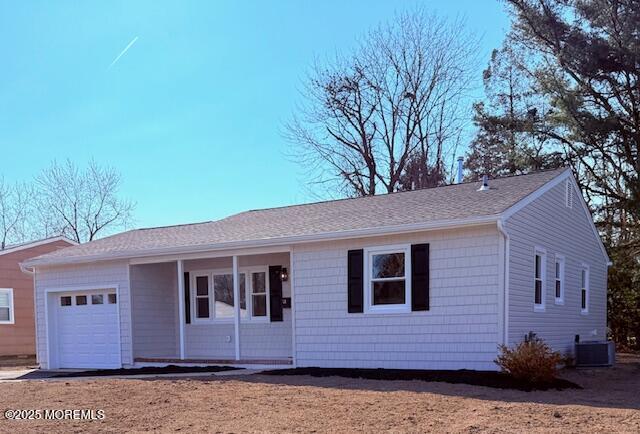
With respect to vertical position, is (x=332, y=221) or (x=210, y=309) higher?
(x=332, y=221)

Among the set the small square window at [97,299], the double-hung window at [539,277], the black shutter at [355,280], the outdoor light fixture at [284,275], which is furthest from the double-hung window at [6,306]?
the double-hung window at [539,277]

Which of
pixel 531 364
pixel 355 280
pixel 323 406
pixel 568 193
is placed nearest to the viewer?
pixel 323 406

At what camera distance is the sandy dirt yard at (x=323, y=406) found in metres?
6.60

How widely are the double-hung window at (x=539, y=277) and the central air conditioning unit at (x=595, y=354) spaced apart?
1995 millimetres

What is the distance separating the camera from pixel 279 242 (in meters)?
12.2

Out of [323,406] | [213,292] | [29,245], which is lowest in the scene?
[323,406]

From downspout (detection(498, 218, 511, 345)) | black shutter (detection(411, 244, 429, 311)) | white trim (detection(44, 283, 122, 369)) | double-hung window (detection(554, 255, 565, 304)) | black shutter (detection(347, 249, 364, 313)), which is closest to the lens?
downspout (detection(498, 218, 511, 345))

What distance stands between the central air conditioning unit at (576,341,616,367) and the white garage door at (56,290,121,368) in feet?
35.6

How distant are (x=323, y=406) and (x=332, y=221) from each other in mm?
5623

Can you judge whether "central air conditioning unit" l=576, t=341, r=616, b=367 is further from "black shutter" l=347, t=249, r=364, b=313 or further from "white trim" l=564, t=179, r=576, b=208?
"black shutter" l=347, t=249, r=364, b=313

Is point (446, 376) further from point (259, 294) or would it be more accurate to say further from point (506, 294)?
point (259, 294)

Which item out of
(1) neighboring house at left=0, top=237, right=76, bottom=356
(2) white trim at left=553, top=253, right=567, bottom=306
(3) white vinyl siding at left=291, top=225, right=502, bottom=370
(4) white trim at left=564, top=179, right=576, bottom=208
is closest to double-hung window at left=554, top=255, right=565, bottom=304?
(2) white trim at left=553, top=253, right=567, bottom=306

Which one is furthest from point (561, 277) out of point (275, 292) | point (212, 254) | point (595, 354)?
point (212, 254)

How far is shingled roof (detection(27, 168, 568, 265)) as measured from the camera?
10992mm
